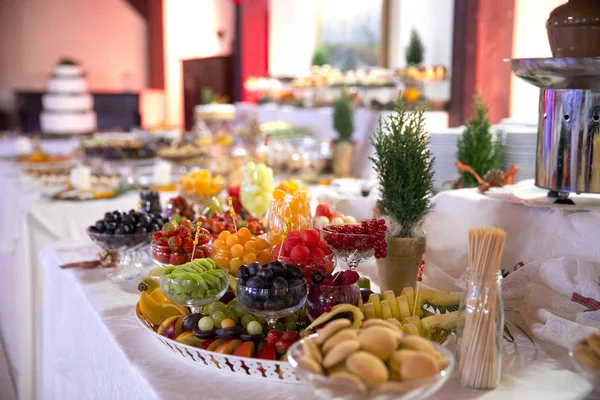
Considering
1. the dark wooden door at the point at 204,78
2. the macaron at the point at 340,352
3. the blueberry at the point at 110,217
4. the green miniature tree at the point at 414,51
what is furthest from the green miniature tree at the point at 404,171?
the dark wooden door at the point at 204,78

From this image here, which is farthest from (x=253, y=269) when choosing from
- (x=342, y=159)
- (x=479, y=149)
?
(x=342, y=159)

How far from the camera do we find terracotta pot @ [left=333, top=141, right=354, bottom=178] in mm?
3639

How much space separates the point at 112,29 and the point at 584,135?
10172 mm

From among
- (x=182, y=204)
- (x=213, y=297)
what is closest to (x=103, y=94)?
(x=182, y=204)

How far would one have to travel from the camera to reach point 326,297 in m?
1.11

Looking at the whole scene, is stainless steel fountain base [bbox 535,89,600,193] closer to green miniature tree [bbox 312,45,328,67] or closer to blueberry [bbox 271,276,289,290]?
blueberry [bbox 271,276,289,290]

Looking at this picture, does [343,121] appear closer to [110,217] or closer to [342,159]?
[342,159]

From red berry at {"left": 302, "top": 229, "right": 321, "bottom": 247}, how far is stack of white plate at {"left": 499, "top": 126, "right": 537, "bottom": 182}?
1.03 meters

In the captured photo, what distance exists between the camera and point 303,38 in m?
7.95

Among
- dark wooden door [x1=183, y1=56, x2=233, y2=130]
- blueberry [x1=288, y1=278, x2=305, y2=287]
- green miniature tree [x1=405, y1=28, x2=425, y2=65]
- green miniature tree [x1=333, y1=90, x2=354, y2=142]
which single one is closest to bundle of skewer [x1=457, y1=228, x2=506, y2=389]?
blueberry [x1=288, y1=278, x2=305, y2=287]

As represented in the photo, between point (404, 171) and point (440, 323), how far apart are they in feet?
1.26

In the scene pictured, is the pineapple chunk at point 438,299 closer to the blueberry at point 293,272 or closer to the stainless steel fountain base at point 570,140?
the blueberry at point 293,272

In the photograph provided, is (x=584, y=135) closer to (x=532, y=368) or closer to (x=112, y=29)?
(x=532, y=368)

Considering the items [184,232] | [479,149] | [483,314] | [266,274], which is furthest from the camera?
[479,149]
